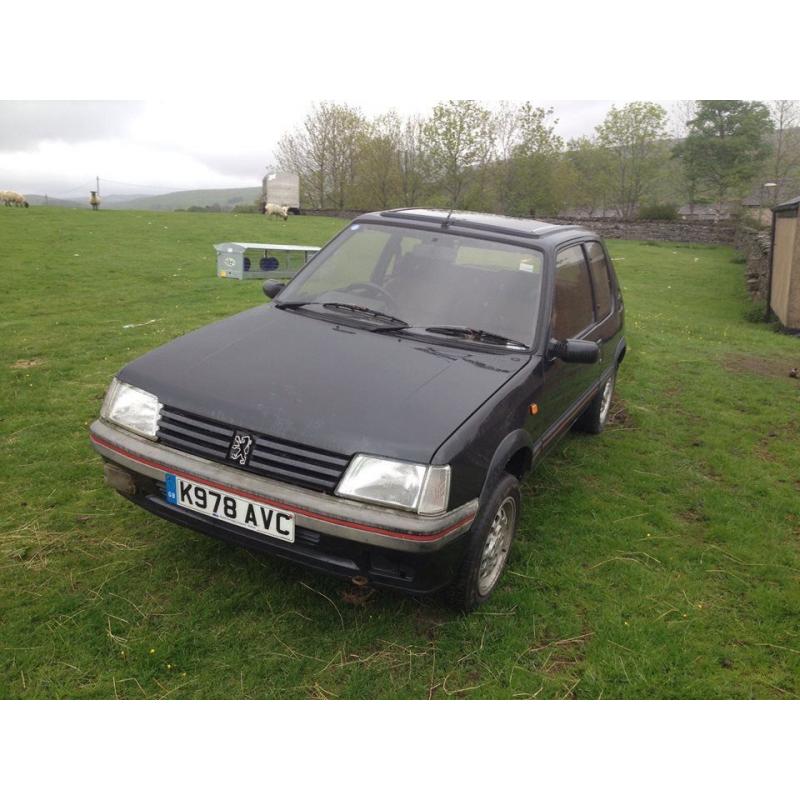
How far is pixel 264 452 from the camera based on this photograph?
2555 mm

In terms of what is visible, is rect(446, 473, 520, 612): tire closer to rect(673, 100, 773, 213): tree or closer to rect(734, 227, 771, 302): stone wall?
rect(734, 227, 771, 302): stone wall

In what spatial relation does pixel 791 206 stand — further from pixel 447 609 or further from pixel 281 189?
pixel 281 189

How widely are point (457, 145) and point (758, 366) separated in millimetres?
43081

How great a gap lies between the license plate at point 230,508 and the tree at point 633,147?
2175 inches

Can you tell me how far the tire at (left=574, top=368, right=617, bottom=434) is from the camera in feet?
17.4

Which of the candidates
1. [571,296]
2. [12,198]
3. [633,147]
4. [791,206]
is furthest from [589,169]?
[571,296]

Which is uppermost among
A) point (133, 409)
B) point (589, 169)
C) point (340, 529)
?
point (589, 169)

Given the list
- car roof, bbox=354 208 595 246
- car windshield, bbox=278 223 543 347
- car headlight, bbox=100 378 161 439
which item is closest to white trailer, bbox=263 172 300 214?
car roof, bbox=354 208 595 246

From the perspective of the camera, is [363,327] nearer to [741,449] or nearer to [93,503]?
[93,503]

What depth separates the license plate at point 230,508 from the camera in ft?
8.25

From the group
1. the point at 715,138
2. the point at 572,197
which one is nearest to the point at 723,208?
the point at 715,138

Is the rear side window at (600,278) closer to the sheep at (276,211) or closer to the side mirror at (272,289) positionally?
the side mirror at (272,289)
